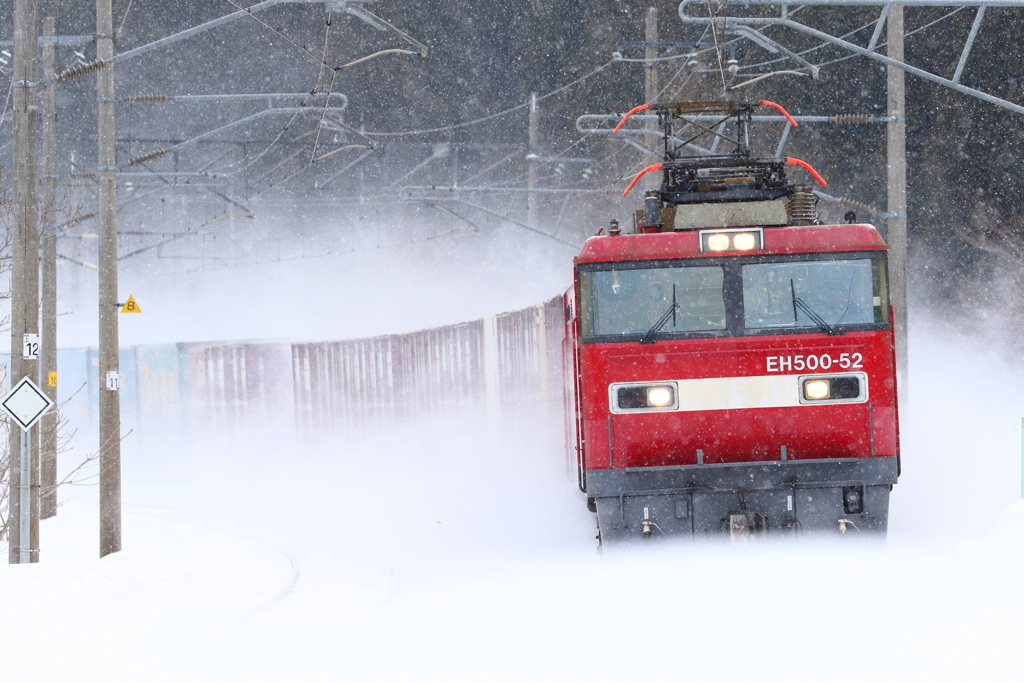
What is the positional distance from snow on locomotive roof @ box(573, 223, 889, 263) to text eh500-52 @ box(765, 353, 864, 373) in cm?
72

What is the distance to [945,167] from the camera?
26.9 m

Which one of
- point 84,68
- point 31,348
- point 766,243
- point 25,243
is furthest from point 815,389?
point 84,68

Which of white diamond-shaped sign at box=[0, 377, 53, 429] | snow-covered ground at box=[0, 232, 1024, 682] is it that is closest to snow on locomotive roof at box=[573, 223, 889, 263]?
snow-covered ground at box=[0, 232, 1024, 682]

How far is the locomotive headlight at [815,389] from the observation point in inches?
321

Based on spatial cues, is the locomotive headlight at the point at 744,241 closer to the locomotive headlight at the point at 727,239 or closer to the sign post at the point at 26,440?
the locomotive headlight at the point at 727,239

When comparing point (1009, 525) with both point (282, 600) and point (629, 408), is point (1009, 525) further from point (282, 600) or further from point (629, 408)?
point (282, 600)

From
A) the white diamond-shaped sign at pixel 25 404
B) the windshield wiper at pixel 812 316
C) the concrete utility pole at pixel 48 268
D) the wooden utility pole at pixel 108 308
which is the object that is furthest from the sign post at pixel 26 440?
the windshield wiper at pixel 812 316

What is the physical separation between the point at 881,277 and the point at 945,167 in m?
20.4

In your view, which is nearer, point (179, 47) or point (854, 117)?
point (854, 117)

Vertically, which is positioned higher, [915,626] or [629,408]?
[629,408]

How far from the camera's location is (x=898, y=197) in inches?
587

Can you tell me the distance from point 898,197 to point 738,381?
25.4 ft

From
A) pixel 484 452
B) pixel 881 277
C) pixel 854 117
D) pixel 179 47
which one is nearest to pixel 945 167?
pixel 854 117

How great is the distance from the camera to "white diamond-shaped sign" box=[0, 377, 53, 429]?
10492 millimetres
